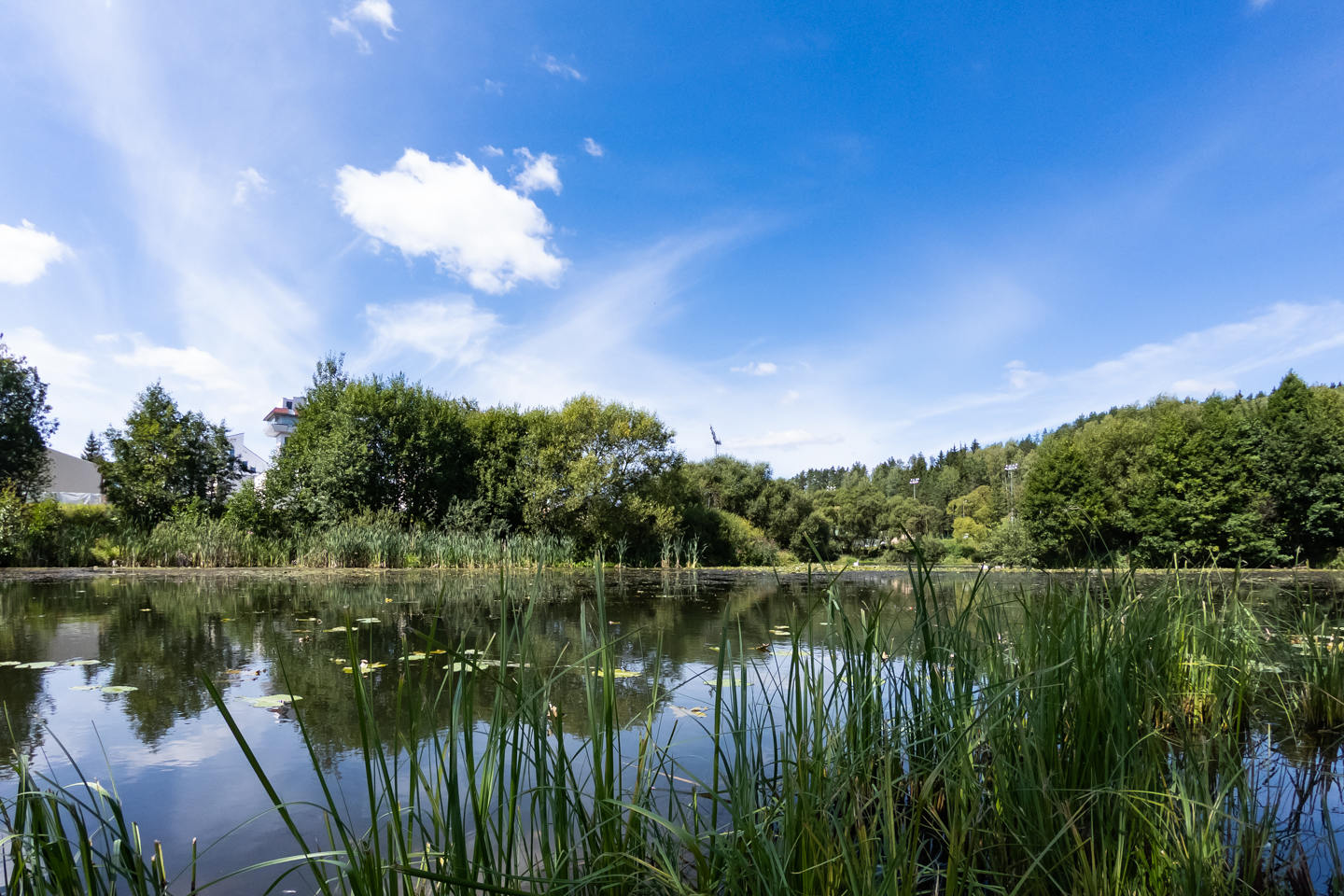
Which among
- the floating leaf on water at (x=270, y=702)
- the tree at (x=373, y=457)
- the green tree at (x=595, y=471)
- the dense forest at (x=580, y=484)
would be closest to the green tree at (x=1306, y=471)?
the dense forest at (x=580, y=484)

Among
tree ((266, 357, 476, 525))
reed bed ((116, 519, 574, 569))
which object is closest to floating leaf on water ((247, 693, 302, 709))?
reed bed ((116, 519, 574, 569))

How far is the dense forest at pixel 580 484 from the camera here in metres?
18.0

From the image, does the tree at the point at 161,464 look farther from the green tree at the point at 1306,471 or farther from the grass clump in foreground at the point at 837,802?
the green tree at the point at 1306,471

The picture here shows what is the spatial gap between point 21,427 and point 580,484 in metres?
16.7

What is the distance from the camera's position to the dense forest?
59.1 feet

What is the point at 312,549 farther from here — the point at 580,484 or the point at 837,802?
the point at 837,802

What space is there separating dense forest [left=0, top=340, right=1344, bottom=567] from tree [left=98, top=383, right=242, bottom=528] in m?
0.04

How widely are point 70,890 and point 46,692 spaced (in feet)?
12.2

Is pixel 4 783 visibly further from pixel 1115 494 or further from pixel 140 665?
pixel 1115 494

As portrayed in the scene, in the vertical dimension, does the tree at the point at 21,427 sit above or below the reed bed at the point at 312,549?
above

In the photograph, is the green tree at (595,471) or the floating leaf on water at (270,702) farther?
the green tree at (595,471)

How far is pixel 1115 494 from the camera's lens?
22969 mm

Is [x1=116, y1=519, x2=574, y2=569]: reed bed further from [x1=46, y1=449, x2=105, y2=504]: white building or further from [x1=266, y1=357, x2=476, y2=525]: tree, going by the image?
[x1=46, y1=449, x2=105, y2=504]: white building

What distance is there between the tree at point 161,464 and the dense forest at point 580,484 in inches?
1.6
